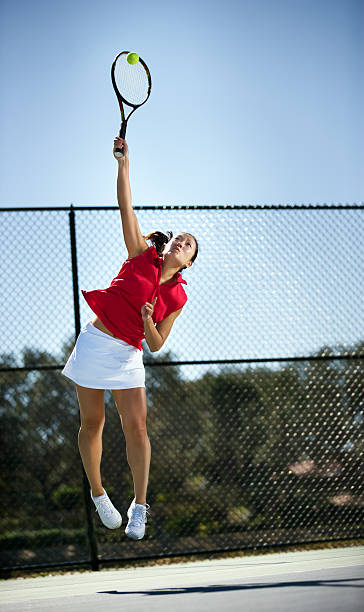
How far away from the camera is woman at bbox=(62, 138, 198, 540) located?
10.6 ft

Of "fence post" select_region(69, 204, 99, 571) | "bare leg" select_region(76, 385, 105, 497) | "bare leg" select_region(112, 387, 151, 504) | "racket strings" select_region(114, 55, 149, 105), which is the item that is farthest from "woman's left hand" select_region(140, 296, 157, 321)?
"fence post" select_region(69, 204, 99, 571)

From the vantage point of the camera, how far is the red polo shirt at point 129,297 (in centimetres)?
325

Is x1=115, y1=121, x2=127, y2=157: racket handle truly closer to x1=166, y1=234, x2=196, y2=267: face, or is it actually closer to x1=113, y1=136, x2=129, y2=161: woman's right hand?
x1=113, y1=136, x2=129, y2=161: woman's right hand

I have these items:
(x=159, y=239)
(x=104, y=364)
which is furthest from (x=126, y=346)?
(x=159, y=239)

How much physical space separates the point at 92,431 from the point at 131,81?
179 centimetres

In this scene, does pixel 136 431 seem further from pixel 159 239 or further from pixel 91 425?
pixel 159 239

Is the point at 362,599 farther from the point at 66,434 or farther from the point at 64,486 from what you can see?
the point at 66,434

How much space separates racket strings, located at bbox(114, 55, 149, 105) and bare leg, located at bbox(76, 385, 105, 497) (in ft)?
4.93

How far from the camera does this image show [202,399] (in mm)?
11273

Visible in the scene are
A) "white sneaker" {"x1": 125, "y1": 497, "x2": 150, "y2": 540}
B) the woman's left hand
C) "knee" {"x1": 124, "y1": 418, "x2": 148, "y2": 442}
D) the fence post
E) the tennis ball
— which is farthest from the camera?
the fence post

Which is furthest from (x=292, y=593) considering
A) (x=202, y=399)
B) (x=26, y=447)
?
(x=26, y=447)

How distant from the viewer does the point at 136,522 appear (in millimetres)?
3230

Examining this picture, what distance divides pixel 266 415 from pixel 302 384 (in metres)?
1.35

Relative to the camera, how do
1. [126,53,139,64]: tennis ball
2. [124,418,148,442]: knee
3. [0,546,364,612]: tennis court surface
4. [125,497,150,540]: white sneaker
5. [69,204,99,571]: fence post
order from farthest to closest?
[69,204,99,571]: fence post < [126,53,139,64]: tennis ball < [124,418,148,442]: knee < [125,497,150,540]: white sneaker < [0,546,364,612]: tennis court surface
